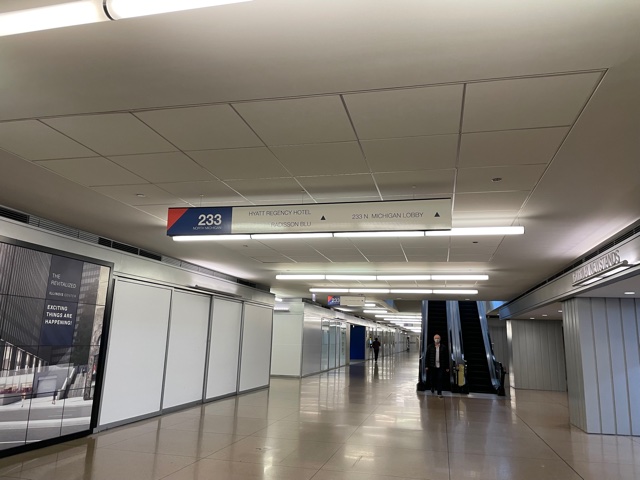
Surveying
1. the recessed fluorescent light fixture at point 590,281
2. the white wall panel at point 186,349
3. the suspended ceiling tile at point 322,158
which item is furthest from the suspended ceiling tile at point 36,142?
the recessed fluorescent light fixture at point 590,281

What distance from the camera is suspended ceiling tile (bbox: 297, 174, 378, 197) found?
4848mm

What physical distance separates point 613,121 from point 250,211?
3.61 meters

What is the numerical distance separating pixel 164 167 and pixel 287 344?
14531 mm

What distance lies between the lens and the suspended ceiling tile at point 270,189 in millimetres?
5043

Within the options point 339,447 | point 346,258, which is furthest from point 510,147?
point 346,258

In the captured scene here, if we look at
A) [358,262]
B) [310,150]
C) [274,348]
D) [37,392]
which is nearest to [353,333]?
[274,348]

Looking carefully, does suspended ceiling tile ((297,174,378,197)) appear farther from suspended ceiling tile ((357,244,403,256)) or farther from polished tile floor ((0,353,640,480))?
polished tile floor ((0,353,640,480))

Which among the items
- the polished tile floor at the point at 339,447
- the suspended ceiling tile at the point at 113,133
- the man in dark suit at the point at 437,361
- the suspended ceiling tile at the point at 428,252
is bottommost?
the polished tile floor at the point at 339,447

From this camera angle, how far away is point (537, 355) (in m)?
16.8

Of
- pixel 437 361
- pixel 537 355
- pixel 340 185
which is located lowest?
pixel 437 361

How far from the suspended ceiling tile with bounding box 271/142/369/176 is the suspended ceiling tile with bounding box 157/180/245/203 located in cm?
105

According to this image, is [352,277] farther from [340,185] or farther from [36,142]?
[36,142]

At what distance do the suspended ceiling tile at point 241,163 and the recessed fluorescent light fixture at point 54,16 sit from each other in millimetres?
2079

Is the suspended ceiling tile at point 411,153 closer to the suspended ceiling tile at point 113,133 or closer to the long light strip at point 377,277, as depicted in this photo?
the suspended ceiling tile at point 113,133
